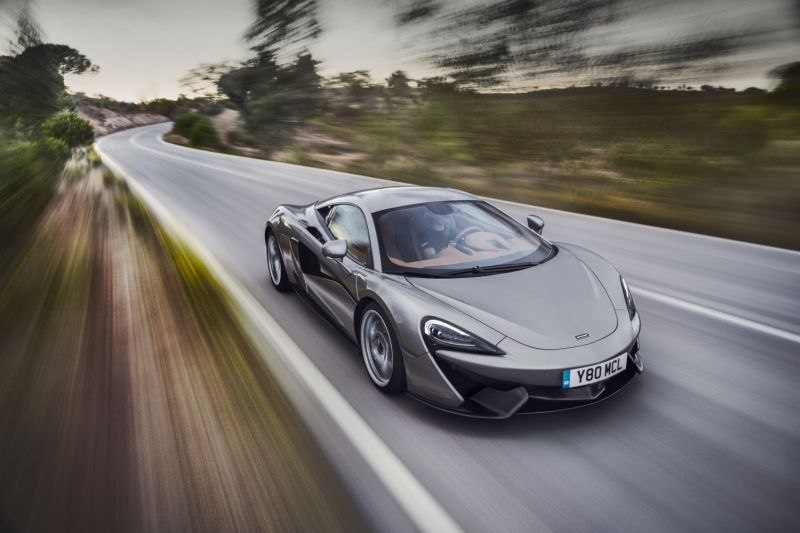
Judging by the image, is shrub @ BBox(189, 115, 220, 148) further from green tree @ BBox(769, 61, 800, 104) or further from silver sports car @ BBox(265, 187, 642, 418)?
silver sports car @ BBox(265, 187, 642, 418)

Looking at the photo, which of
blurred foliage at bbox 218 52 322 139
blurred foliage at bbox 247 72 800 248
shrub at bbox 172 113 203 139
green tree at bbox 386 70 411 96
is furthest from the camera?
shrub at bbox 172 113 203 139

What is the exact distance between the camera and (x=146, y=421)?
344 cm

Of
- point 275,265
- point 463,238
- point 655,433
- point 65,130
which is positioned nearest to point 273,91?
point 65,130

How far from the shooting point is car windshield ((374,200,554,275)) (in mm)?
3824

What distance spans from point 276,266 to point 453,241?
8.16 feet

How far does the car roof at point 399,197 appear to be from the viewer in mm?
4387

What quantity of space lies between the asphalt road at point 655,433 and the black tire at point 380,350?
118mm

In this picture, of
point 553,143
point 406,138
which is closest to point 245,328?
point 553,143

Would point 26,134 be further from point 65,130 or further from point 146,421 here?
point 146,421

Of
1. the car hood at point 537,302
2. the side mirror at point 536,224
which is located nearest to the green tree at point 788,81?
the side mirror at point 536,224

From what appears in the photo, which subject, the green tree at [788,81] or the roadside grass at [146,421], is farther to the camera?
the green tree at [788,81]

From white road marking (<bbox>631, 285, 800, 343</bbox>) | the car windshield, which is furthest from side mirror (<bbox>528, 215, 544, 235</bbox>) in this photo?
white road marking (<bbox>631, 285, 800, 343</bbox>)

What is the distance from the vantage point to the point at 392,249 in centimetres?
396

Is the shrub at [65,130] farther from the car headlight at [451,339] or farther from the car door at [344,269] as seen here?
the car headlight at [451,339]
